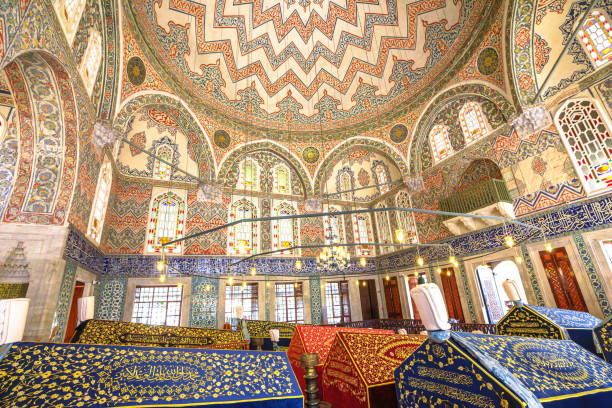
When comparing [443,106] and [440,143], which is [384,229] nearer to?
[440,143]

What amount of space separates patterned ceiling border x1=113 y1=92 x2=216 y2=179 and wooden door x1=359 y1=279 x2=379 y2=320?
758 centimetres

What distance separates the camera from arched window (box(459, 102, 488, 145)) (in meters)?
8.16

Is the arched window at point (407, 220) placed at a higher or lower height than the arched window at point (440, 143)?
lower

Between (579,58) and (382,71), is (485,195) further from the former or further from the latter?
(382,71)

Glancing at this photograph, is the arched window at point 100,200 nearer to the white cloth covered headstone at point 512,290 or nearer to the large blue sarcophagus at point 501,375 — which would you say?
the large blue sarcophagus at point 501,375

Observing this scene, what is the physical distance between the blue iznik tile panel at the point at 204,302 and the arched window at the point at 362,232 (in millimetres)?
6092

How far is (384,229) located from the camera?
12.0 metres

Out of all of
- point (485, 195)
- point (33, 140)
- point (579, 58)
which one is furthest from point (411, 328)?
point (33, 140)

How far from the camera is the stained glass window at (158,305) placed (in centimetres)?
846

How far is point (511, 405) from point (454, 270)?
8032 millimetres

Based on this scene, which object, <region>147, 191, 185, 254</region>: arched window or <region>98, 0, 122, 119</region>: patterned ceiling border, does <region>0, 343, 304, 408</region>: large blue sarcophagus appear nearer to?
<region>98, 0, 122, 119</region>: patterned ceiling border

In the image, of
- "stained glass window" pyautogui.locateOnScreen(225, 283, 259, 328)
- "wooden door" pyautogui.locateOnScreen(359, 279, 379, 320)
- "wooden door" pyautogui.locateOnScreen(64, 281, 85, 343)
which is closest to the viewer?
"wooden door" pyautogui.locateOnScreen(64, 281, 85, 343)

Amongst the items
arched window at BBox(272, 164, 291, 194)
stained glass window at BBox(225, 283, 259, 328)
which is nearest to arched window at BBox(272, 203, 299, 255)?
arched window at BBox(272, 164, 291, 194)

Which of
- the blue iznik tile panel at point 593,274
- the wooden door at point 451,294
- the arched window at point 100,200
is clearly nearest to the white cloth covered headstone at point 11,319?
the arched window at point 100,200
